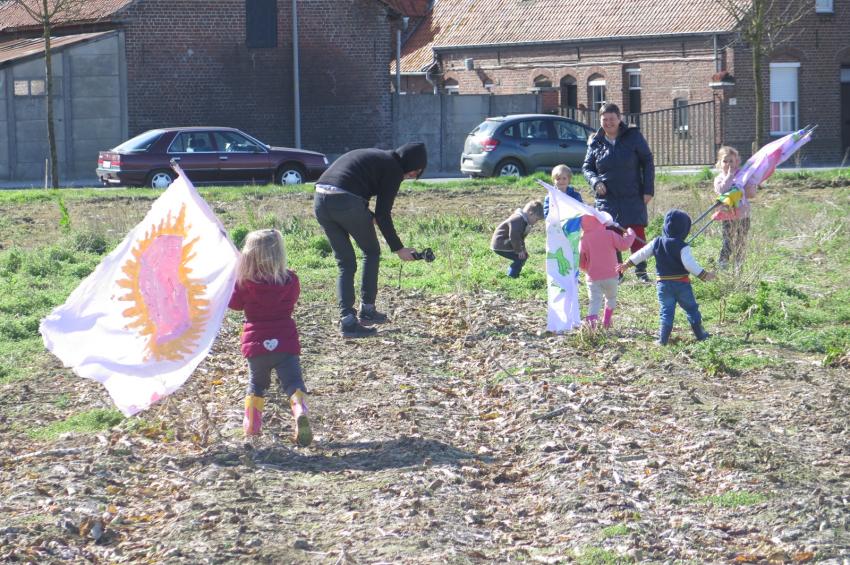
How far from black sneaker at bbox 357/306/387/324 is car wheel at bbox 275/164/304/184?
17741mm

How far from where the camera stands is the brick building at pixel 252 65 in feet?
116

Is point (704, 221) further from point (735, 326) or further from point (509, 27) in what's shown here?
point (509, 27)

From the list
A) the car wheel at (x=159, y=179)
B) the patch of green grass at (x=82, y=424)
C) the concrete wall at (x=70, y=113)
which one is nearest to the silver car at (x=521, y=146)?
the car wheel at (x=159, y=179)

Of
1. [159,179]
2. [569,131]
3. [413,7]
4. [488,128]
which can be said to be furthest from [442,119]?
[413,7]

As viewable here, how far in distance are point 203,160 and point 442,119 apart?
458 inches

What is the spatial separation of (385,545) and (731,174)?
783cm

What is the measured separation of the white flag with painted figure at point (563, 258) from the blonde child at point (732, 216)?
81.1 inches

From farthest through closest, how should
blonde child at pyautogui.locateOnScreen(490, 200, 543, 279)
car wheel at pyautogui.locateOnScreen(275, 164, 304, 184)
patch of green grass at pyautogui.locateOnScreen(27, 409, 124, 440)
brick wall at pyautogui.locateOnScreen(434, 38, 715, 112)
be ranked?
brick wall at pyautogui.locateOnScreen(434, 38, 715, 112) < car wheel at pyautogui.locateOnScreen(275, 164, 304, 184) < blonde child at pyautogui.locateOnScreen(490, 200, 543, 279) < patch of green grass at pyautogui.locateOnScreen(27, 409, 124, 440)

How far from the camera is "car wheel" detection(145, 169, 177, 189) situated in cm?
2708

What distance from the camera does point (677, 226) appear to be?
9.63 m

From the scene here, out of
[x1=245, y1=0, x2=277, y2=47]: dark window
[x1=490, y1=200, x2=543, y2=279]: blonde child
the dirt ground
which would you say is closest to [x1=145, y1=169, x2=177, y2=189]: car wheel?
[x1=245, y1=0, x2=277, y2=47]: dark window

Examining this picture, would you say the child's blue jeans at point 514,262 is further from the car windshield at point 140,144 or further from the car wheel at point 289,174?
the car wheel at point 289,174

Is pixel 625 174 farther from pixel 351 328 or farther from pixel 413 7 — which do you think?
pixel 413 7

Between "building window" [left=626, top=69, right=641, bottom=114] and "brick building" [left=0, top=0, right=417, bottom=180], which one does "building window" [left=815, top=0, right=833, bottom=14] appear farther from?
"brick building" [left=0, top=0, right=417, bottom=180]
